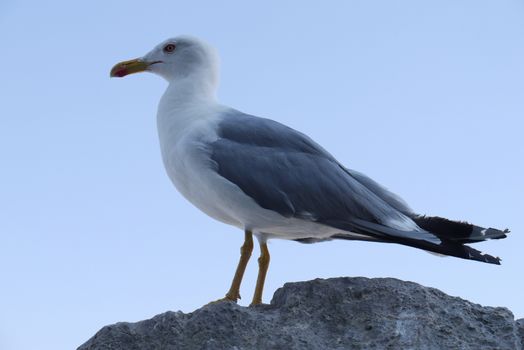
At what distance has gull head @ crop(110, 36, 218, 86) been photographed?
7082 millimetres

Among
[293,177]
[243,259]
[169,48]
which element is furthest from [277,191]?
[169,48]

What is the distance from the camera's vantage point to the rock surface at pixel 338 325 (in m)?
4.39

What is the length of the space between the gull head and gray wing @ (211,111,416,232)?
1.08m

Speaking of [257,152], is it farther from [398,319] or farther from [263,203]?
[398,319]

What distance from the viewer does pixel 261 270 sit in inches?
236

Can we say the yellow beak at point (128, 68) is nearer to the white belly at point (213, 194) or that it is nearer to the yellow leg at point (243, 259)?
the white belly at point (213, 194)

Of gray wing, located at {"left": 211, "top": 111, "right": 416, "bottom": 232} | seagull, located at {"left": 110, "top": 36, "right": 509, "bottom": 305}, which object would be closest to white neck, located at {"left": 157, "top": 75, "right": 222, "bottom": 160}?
seagull, located at {"left": 110, "top": 36, "right": 509, "bottom": 305}

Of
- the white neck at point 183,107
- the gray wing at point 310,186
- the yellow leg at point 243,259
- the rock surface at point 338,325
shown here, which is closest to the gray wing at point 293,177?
the gray wing at point 310,186

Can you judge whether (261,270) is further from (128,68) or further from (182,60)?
(128,68)

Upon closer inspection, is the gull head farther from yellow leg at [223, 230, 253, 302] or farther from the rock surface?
the rock surface

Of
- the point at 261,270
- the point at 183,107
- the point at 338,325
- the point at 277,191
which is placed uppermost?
the point at 183,107

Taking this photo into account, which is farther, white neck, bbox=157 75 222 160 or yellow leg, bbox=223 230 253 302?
white neck, bbox=157 75 222 160

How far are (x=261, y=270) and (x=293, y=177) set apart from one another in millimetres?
843

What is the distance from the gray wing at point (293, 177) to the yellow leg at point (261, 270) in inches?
25.5
